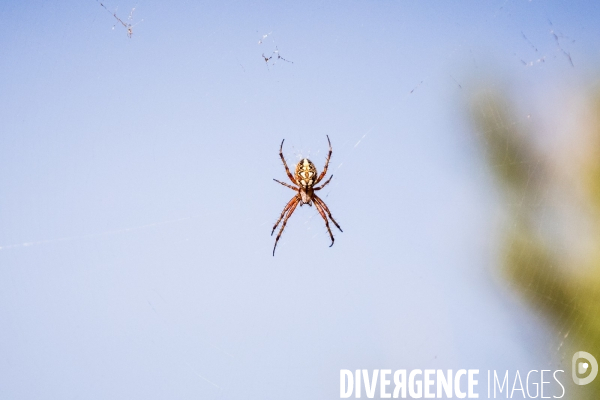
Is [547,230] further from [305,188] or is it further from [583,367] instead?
[305,188]

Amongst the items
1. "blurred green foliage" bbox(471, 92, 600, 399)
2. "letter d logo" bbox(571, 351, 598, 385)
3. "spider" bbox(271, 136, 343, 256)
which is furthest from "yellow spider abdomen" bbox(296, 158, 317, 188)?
"letter d logo" bbox(571, 351, 598, 385)

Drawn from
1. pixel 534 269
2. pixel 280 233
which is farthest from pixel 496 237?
pixel 280 233

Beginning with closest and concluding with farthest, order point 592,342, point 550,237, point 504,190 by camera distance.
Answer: point 592,342 < point 550,237 < point 504,190

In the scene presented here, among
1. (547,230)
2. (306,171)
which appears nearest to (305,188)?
(306,171)

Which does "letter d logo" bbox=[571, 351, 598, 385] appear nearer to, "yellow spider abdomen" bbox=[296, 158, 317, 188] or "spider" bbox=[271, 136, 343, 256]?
"spider" bbox=[271, 136, 343, 256]

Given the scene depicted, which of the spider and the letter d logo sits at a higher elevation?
the spider

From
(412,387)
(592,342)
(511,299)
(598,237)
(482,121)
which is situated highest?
(482,121)

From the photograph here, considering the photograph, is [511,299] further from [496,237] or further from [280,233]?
[280,233]
